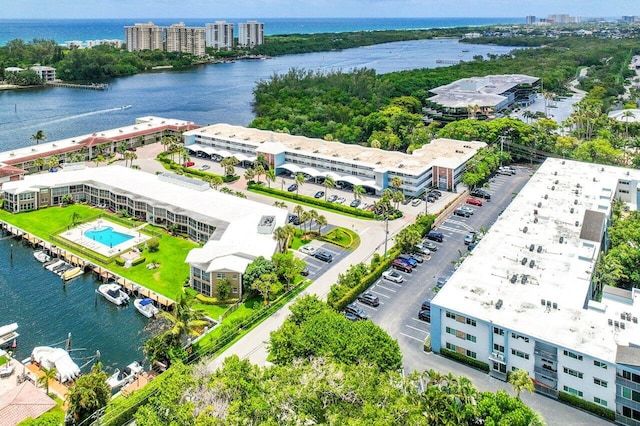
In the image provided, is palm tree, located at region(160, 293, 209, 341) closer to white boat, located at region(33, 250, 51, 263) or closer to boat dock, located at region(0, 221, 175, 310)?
boat dock, located at region(0, 221, 175, 310)

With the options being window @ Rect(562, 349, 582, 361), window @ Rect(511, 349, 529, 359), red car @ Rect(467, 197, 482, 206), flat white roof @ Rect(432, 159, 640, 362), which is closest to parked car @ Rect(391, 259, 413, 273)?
flat white roof @ Rect(432, 159, 640, 362)

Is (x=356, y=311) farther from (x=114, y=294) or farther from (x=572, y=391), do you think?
(x=114, y=294)

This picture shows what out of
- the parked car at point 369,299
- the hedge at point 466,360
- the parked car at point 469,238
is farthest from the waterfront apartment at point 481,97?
the hedge at point 466,360

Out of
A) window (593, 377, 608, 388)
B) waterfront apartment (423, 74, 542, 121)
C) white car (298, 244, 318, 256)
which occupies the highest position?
waterfront apartment (423, 74, 542, 121)

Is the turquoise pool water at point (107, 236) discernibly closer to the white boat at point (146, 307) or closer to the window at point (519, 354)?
the white boat at point (146, 307)

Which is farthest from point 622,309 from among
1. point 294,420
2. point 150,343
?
point 150,343
